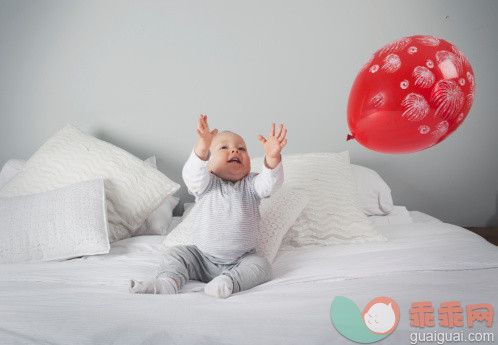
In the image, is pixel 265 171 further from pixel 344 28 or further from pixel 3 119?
pixel 3 119

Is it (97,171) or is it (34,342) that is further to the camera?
(97,171)

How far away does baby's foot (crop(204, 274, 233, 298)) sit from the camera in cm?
95

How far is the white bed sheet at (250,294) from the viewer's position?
73 centimetres

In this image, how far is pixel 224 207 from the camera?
1200 mm

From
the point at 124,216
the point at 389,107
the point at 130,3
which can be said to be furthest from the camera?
the point at 130,3

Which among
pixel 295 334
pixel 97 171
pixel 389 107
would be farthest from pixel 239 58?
pixel 295 334

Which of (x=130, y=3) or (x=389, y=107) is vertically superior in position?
(x=130, y=3)

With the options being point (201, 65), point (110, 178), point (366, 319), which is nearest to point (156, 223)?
point (110, 178)

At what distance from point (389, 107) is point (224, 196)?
20.8 inches

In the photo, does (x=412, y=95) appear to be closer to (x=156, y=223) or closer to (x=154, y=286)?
(x=154, y=286)

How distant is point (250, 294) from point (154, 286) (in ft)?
0.76

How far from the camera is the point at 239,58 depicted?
205cm

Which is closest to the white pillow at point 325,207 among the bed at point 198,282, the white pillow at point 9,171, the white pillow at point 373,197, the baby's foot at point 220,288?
the bed at point 198,282

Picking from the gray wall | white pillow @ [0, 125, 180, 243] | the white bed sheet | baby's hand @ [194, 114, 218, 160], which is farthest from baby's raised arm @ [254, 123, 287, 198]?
the gray wall
